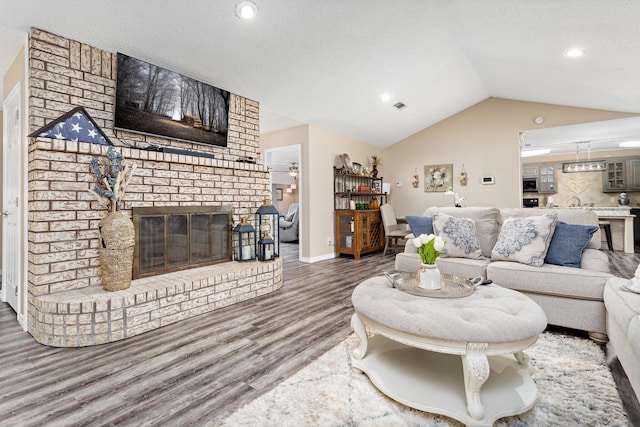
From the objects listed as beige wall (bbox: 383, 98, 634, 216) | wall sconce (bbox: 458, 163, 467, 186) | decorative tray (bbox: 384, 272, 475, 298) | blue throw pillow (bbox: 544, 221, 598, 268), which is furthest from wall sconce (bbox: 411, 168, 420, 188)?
decorative tray (bbox: 384, 272, 475, 298)

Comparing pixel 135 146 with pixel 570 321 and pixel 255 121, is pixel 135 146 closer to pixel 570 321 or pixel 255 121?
pixel 255 121

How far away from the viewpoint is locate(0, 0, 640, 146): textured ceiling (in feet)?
8.29

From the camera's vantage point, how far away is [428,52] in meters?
4.02

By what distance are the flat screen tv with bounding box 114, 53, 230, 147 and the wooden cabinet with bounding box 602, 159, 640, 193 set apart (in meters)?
9.37

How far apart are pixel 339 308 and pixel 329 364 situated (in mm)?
1063

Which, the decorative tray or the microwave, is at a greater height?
the microwave

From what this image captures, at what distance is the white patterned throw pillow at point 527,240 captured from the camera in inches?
103

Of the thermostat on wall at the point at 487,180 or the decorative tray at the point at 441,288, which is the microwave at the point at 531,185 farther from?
the decorative tray at the point at 441,288

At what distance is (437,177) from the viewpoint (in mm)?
6754

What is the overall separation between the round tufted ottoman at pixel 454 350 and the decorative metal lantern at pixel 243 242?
206 centimetres

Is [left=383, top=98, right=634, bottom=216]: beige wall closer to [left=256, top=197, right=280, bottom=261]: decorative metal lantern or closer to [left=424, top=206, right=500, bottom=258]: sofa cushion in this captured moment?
[left=424, top=206, right=500, bottom=258]: sofa cushion

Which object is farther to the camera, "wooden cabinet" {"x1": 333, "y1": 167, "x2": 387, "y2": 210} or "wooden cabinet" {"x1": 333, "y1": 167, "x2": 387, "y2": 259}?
"wooden cabinet" {"x1": 333, "y1": 167, "x2": 387, "y2": 210}

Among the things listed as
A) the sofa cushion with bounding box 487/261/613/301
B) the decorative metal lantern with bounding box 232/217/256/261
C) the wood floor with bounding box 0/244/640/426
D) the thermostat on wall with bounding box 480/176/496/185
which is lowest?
the wood floor with bounding box 0/244/640/426

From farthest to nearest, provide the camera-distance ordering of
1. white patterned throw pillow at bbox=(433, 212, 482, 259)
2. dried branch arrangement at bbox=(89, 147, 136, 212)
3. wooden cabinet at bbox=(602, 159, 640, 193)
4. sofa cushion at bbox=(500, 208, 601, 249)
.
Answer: wooden cabinet at bbox=(602, 159, 640, 193)
white patterned throw pillow at bbox=(433, 212, 482, 259)
sofa cushion at bbox=(500, 208, 601, 249)
dried branch arrangement at bbox=(89, 147, 136, 212)
